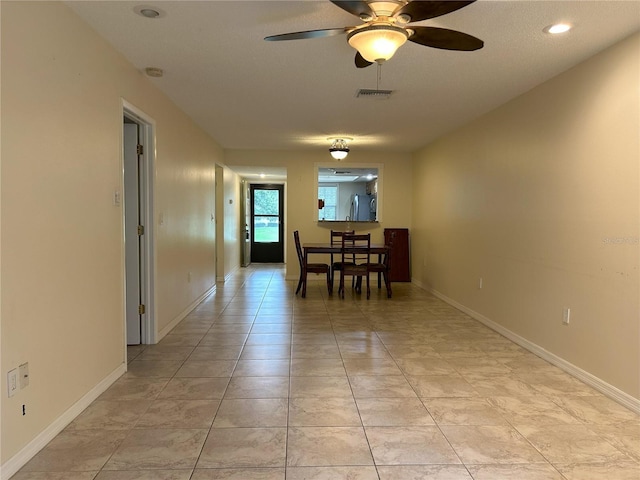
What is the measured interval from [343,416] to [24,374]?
5.20 feet

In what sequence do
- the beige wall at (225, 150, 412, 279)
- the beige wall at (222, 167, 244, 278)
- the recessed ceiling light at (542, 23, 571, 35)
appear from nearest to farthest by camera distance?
1. the recessed ceiling light at (542, 23, 571, 35)
2. the beige wall at (225, 150, 412, 279)
3. the beige wall at (222, 167, 244, 278)

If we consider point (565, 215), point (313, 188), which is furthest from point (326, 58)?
point (313, 188)

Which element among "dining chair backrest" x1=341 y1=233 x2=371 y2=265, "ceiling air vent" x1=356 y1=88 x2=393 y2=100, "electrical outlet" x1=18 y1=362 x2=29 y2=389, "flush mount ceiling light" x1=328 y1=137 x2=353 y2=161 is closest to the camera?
"electrical outlet" x1=18 y1=362 x2=29 y2=389

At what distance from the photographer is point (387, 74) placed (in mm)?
3443

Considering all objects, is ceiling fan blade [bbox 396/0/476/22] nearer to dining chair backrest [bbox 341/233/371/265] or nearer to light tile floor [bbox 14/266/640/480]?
light tile floor [bbox 14/266/640/480]

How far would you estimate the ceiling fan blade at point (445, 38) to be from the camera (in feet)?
6.97

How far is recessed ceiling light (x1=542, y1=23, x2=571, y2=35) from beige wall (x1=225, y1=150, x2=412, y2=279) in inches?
195

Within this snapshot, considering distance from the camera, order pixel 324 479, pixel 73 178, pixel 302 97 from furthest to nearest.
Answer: pixel 302 97 → pixel 73 178 → pixel 324 479

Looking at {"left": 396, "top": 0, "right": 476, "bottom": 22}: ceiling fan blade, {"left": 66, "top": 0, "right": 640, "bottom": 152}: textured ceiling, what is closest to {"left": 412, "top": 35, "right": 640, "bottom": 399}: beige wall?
{"left": 66, "top": 0, "right": 640, "bottom": 152}: textured ceiling

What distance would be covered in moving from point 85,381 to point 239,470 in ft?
3.98

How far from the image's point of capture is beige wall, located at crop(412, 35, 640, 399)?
8.73ft

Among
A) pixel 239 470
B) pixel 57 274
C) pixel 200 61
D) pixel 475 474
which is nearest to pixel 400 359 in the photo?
pixel 475 474

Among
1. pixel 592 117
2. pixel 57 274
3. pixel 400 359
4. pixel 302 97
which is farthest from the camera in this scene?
pixel 302 97

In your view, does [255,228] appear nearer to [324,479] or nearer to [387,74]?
[387,74]
